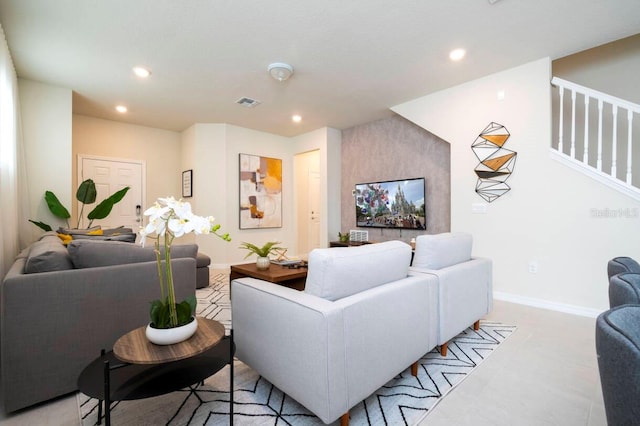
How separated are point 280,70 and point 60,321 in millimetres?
2862

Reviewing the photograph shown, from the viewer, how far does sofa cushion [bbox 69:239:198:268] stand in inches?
67.9

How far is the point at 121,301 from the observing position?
1.77 metres

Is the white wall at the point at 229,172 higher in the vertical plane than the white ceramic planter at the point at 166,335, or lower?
higher

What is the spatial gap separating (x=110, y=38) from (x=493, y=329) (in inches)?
170

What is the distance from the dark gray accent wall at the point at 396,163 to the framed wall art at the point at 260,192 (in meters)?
1.35

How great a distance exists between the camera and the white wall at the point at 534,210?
9.18 feet

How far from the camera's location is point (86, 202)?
165 inches

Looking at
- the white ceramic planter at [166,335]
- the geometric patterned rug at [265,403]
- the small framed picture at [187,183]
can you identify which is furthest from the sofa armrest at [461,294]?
the small framed picture at [187,183]

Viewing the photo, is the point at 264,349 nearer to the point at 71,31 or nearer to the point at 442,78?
the point at 71,31

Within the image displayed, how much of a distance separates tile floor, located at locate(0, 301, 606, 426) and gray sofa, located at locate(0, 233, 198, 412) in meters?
0.18

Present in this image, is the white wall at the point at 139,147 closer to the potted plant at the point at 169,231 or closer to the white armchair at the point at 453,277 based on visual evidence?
the potted plant at the point at 169,231

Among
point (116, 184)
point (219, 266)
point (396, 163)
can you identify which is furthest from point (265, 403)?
point (116, 184)

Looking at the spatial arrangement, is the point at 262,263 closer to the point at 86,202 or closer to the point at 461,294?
the point at 461,294

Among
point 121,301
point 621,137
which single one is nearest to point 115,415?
point 121,301
